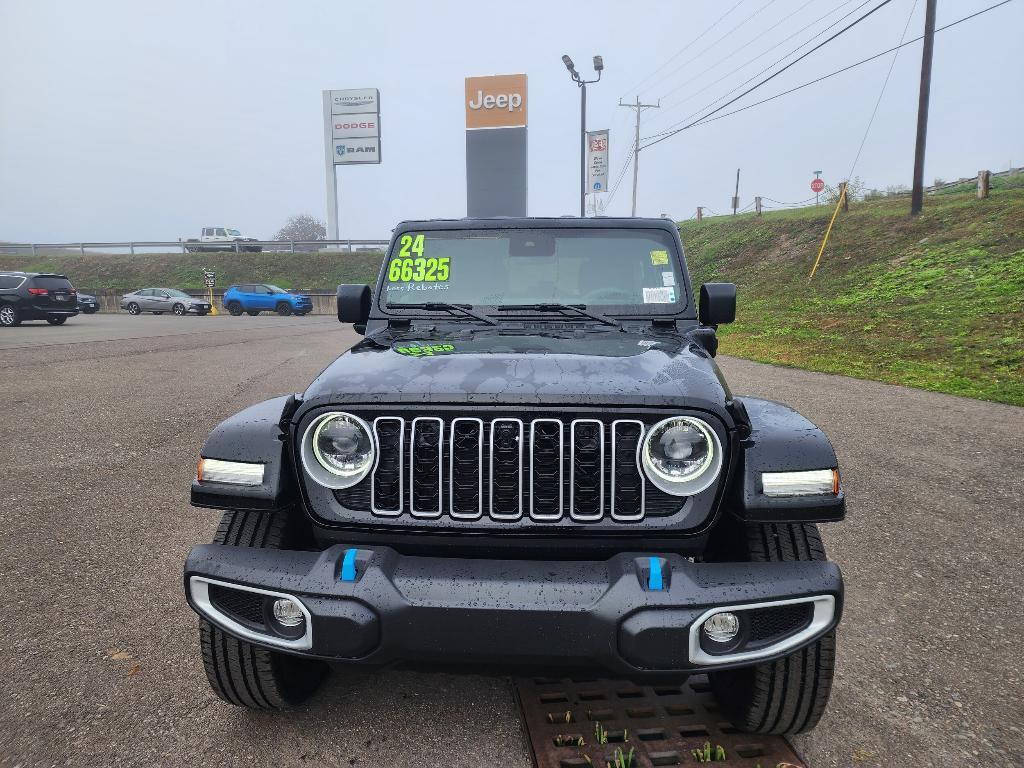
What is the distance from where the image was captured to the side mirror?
3215mm

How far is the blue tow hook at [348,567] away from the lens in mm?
1804

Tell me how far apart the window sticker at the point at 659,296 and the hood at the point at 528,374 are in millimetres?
589

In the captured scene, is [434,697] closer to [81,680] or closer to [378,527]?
[378,527]

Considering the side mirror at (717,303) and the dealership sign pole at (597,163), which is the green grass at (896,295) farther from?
the side mirror at (717,303)

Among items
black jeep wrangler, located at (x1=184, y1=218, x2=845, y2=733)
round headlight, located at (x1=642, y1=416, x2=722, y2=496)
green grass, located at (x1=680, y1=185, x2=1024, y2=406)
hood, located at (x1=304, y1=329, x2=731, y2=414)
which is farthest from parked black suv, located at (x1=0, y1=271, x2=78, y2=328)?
round headlight, located at (x1=642, y1=416, x2=722, y2=496)

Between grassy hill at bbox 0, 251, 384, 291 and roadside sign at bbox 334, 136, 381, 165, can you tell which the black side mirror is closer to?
grassy hill at bbox 0, 251, 384, 291

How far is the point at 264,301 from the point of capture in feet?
104

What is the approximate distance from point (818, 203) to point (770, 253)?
10895mm

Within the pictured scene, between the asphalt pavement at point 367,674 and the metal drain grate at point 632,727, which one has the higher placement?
the metal drain grate at point 632,727

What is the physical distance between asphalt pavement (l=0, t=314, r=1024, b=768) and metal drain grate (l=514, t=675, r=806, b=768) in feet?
0.28

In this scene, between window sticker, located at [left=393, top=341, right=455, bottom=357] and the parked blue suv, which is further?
the parked blue suv

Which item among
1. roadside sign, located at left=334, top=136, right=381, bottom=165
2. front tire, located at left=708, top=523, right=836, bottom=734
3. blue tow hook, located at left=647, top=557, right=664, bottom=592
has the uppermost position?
roadside sign, located at left=334, top=136, right=381, bottom=165

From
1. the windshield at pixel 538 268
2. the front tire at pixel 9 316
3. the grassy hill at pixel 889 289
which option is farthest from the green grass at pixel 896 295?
the front tire at pixel 9 316

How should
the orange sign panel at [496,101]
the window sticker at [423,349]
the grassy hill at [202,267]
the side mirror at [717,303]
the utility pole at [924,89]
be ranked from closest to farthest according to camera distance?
the window sticker at [423,349], the side mirror at [717,303], the utility pole at [924,89], the grassy hill at [202,267], the orange sign panel at [496,101]
